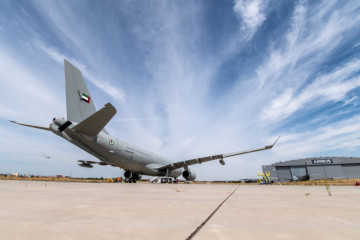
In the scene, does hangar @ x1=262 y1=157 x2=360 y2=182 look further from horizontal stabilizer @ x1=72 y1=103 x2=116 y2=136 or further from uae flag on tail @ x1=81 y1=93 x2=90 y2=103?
uae flag on tail @ x1=81 y1=93 x2=90 y2=103

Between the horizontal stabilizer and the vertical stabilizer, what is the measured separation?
2.10m

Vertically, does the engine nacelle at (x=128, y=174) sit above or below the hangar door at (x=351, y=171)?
below

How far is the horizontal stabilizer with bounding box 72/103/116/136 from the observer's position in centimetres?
1224

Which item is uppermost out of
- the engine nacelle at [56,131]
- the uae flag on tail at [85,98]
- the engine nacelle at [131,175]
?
the uae flag on tail at [85,98]

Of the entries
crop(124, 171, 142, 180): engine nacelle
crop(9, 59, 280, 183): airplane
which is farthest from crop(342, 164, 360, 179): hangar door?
crop(124, 171, 142, 180): engine nacelle

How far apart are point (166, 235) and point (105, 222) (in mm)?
910

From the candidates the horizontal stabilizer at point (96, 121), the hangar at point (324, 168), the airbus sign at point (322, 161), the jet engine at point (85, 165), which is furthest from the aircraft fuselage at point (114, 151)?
the airbus sign at point (322, 161)

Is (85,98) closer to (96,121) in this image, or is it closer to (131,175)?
(96,121)

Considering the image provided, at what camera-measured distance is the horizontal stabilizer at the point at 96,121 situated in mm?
12236

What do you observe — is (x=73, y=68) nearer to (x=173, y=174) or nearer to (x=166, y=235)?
(x=166, y=235)

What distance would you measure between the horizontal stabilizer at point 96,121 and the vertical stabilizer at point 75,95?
6.90 ft

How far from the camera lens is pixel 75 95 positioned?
1600 cm

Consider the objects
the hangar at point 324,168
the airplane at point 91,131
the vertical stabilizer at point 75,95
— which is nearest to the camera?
the airplane at point 91,131

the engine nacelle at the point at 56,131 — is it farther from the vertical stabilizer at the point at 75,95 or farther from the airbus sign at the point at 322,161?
the airbus sign at the point at 322,161
